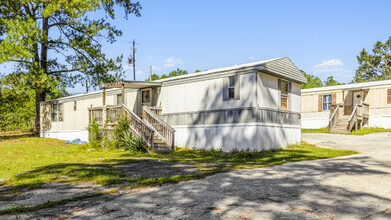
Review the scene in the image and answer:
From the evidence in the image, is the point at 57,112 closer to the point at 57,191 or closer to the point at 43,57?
the point at 43,57

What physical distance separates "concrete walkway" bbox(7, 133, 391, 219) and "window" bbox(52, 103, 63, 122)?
1992 cm

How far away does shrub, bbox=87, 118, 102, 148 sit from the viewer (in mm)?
15720

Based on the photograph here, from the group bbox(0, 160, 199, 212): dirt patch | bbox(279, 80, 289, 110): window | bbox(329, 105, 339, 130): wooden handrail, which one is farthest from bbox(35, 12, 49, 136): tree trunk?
bbox(329, 105, 339, 130): wooden handrail

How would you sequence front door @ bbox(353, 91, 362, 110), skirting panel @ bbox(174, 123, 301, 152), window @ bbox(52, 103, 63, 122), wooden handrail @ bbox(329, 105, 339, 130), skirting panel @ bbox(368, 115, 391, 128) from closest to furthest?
skirting panel @ bbox(174, 123, 301, 152) < wooden handrail @ bbox(329, 105, 339, 130) < skirting panel @ bbox(368, 115, 391, 128) < window @ bbox(52, 103, 63, 122) < front door @ bbox(353, 91, 362, 110)

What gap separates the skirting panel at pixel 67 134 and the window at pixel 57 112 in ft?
3.48

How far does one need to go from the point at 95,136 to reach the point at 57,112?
10169mm

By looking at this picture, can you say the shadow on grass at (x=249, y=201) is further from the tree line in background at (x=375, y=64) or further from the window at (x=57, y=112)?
the tree line in background at (x=375, y=64)

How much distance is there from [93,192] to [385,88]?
75.7 feet

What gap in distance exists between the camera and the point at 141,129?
566 inches

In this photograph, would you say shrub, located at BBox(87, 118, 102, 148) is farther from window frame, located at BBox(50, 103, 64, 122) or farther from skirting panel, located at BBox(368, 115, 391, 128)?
skirting panel, located at BBox(368, 115, 391, 128)

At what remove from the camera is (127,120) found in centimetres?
1505

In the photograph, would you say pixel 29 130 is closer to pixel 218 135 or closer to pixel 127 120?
pixel 127 120

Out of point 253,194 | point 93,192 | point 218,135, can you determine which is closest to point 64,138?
point 218,135

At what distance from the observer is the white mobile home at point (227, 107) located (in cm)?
1339
